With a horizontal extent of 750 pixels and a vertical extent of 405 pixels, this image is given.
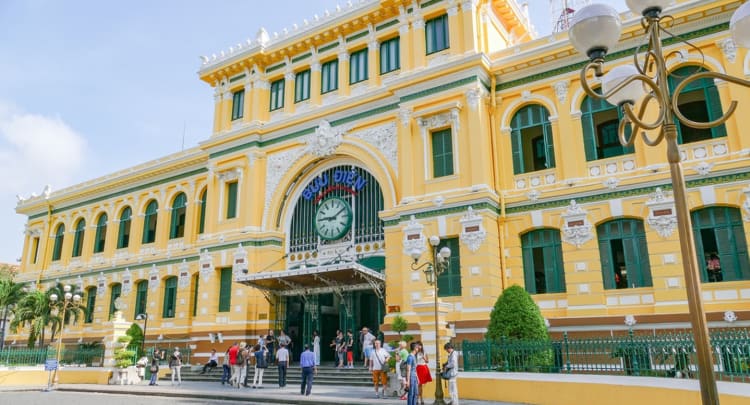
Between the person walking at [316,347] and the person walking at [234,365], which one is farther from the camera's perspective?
the person walking at [316,347]

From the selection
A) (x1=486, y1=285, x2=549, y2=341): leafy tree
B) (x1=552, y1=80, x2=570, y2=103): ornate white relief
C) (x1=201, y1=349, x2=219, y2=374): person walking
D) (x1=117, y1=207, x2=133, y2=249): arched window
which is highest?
(x1=552, y1=80, x2=570, y2=103): ornate white relief

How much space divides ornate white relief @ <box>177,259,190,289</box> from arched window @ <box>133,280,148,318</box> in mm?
3368

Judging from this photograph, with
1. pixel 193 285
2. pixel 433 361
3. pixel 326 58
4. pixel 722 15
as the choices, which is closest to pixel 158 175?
pixel 193 285

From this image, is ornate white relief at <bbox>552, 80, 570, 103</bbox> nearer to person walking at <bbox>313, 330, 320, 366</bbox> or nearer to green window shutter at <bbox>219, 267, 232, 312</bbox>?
person walking at <bbox>313, 330, 320, 366</bbox>

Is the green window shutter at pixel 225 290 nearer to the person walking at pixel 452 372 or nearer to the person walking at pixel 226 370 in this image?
the person walking at pixel 226 370

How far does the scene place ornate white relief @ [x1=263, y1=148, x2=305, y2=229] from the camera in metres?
25.5

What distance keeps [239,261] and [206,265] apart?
2.30 metres

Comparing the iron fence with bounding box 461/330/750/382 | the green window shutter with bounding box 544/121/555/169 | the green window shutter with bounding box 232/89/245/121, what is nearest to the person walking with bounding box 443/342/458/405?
the iron fence with bounding box 461/330/750/382

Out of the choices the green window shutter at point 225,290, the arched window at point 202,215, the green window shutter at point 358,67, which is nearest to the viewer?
the green window shutter at point 358,67

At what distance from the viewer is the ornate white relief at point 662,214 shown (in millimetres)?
17297

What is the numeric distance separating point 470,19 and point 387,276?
1072cm

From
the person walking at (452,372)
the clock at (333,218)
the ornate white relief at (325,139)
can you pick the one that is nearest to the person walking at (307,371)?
the person walking at (452,372)

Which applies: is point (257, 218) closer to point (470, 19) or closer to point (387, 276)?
point (387, 276)

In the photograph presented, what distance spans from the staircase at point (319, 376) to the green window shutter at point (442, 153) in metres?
8.02
